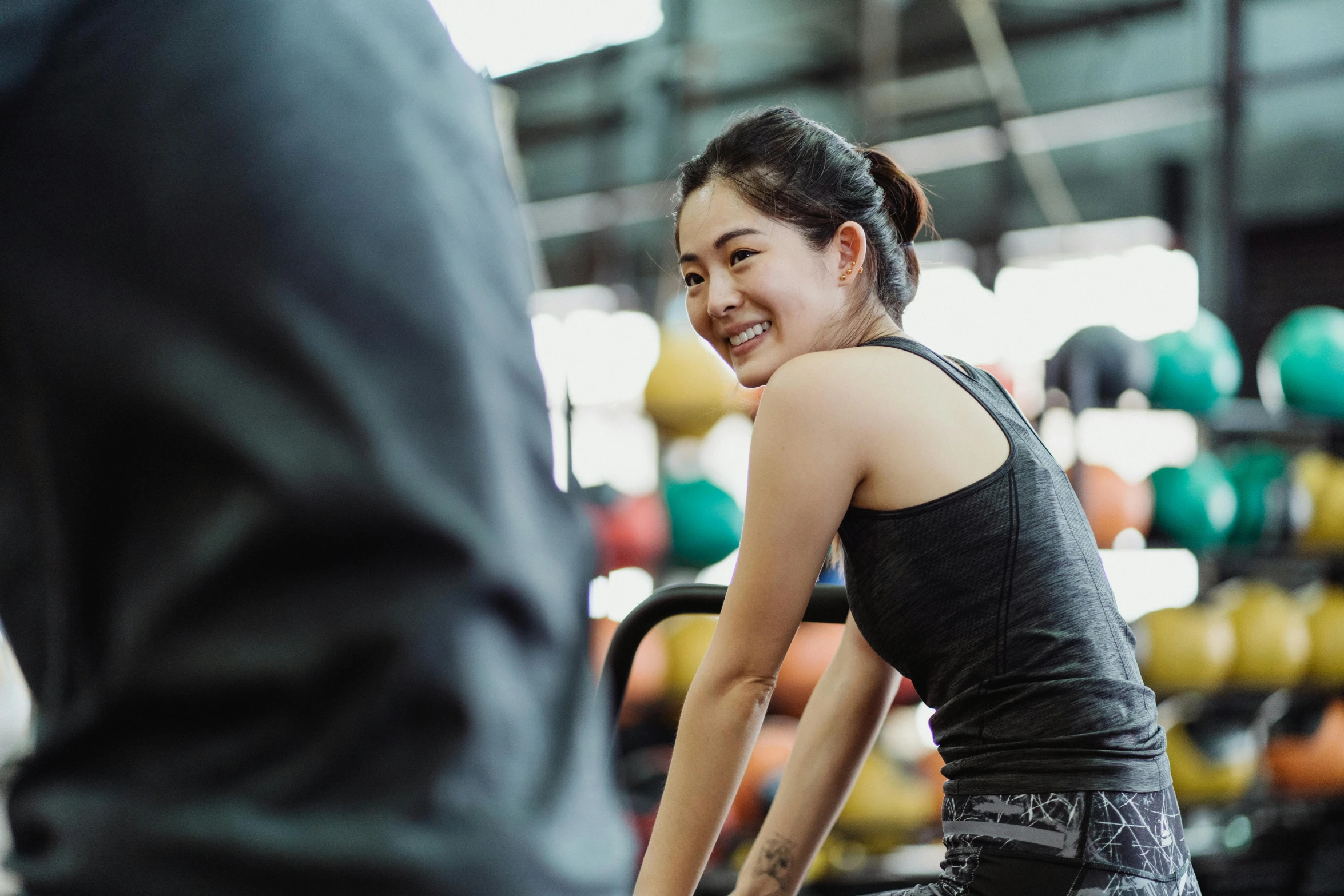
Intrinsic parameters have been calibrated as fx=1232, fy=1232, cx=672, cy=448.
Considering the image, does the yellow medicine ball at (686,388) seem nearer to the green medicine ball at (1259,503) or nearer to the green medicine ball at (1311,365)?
the green medicine ball at (1259,503)

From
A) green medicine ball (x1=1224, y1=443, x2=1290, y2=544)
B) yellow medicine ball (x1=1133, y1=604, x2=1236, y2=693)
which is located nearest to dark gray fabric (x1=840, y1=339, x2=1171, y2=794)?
yellow medicine ball (x1=1133, y1=604, x2=1236, y2=693)

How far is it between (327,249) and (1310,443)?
18.1ft

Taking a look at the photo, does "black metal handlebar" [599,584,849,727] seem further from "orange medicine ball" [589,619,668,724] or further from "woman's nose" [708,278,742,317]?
"orange medicine ball" [589,619,668,724]

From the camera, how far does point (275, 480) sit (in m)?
0.40

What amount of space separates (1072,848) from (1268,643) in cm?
331

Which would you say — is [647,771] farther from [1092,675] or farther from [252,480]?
[252,480]

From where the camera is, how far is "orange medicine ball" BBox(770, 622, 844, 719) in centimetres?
362

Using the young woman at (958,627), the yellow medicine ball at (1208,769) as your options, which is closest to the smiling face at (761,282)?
the young woman at (958,627)

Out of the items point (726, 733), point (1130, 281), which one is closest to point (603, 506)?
point (726, 733)

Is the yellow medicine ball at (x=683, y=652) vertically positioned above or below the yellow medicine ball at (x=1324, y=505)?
below

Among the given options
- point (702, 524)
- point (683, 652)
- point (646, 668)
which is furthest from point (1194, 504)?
point (646, 668)

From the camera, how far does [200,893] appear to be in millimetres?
393

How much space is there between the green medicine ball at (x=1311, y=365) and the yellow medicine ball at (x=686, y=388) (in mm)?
1974

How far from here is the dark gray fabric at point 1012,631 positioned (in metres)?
1.03
